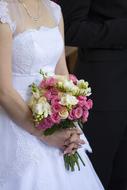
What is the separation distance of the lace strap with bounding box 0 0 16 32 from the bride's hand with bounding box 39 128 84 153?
14.9 inches

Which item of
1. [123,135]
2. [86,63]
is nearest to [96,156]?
[123,135]

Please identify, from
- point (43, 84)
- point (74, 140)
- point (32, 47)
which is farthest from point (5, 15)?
point (74, 140)

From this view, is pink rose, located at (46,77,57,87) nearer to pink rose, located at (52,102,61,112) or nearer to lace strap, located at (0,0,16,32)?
pink rose, located at (52,102,61,112)

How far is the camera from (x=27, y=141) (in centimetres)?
159

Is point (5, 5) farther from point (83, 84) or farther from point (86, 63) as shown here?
point (86, 63)

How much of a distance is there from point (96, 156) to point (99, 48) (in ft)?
1.75

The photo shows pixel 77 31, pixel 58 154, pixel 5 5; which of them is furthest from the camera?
pixel 77 31

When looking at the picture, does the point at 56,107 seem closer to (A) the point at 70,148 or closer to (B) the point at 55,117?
(B) the point at 55,117

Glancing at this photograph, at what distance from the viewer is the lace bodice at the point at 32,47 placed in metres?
1.52

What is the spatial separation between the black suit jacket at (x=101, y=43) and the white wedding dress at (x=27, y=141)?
1.00 ft

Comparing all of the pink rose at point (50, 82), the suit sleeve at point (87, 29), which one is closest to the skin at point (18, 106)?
the pink rose at point (50, 82)

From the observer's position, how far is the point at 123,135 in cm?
216

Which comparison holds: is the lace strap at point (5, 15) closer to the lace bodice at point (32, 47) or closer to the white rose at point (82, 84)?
the lace bodice at point (32, 47)

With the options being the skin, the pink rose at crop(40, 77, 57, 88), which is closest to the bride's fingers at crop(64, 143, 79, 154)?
the skin
